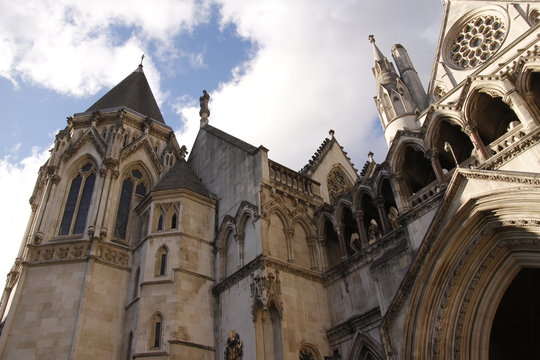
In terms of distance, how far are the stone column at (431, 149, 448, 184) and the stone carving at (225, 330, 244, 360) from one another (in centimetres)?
750

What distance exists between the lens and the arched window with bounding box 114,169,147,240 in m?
19.4

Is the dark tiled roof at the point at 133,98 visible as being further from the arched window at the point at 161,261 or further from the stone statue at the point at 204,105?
the arched window at the point at 161,261

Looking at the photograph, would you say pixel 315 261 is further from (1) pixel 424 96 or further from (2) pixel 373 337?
(1) pixel 424 96

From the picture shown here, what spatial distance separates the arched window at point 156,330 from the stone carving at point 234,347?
2156 mm

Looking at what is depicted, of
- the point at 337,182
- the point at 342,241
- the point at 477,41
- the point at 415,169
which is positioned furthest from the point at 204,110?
the point at 477,41

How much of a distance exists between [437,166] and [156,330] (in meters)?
10.0

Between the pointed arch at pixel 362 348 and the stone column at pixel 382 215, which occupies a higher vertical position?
the stone column at pixel 382 215

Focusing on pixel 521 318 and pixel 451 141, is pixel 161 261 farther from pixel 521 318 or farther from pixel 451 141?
pixel 521 318

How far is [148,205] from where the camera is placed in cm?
1884

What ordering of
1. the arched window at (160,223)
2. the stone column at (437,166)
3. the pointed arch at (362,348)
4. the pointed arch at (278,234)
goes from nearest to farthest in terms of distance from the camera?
the stone column at (437,166), the pointed arch at (362,348), the pointed arch at (278,234), the arched window at (160,223)

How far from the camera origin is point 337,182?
2377cm

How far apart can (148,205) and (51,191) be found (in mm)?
4182

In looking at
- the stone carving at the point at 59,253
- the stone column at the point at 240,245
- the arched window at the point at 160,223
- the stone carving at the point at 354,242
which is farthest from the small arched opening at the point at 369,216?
the stone carving at the point at 59,253

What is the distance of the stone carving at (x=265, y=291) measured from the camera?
13.9 meters
